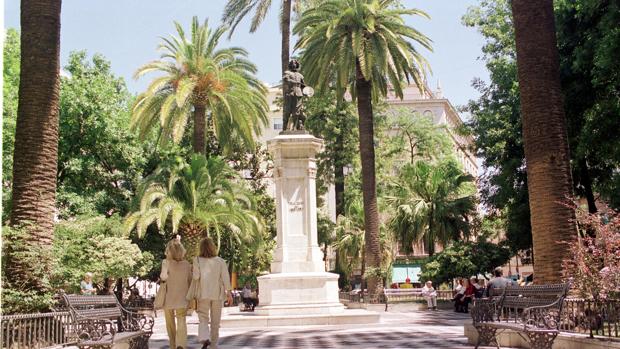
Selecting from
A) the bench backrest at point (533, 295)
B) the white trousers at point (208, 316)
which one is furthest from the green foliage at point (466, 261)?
the white trousers at point (208, 316)

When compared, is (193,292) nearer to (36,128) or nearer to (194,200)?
(36,128)

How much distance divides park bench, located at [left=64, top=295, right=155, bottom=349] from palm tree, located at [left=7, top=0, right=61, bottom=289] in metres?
2.50

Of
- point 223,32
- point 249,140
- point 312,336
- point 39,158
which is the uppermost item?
point 223,32

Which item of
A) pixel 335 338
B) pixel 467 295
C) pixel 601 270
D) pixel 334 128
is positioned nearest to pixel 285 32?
pixel 334 128

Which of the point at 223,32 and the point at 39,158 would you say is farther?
the point at 223,32

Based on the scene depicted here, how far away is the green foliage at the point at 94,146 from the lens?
114 feet

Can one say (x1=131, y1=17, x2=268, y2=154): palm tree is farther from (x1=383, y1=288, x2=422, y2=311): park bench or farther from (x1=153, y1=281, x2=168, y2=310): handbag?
(x1=153, y1=281, x2=168, y2=310): handbag

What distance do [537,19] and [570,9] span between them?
993cm

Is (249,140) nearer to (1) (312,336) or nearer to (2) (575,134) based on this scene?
(2) (575,134)

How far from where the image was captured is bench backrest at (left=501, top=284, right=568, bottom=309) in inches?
392

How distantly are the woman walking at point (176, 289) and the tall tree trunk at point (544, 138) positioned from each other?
6.35m

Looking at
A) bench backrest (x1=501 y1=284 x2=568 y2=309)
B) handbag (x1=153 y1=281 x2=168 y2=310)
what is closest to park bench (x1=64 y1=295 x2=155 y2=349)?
handbag (x1=153 y1=281 x2=168 y2=310)

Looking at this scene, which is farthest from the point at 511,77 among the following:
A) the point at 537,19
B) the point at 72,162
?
the point at 72,162

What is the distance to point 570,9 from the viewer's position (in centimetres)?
2261
